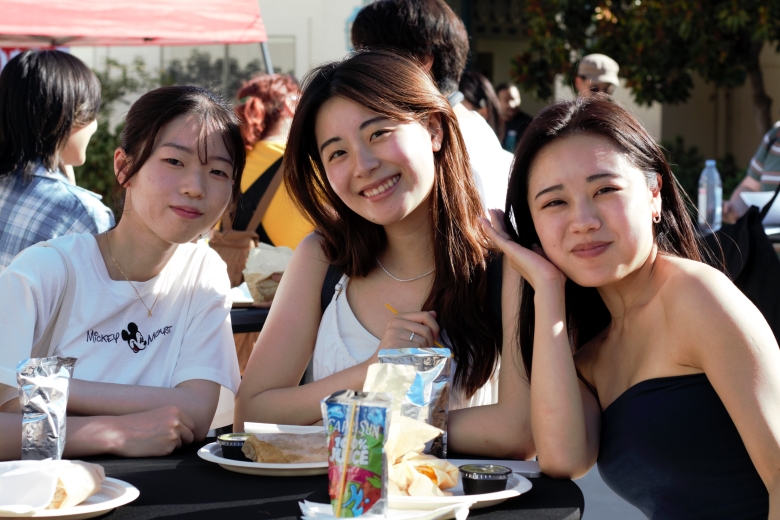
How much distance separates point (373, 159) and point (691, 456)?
100cm

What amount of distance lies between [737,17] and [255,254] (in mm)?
6920

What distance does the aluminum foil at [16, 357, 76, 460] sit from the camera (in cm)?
154

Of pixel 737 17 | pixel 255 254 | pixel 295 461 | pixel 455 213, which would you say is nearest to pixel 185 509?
pixel 295 461

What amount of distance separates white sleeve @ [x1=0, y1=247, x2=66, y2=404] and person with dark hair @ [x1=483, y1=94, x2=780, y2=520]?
110 cm

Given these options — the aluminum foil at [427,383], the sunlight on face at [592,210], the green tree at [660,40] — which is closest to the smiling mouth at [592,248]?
the sunlight on face at [592,210]

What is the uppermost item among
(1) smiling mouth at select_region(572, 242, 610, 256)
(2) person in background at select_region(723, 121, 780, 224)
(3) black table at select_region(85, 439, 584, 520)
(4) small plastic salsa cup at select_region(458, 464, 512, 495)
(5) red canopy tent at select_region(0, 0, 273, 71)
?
(5) red canopy tent at select_region(0, 0, 273, 71)

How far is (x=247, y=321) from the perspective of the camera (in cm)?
334

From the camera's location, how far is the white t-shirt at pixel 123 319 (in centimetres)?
209

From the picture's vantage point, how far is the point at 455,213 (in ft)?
7.52

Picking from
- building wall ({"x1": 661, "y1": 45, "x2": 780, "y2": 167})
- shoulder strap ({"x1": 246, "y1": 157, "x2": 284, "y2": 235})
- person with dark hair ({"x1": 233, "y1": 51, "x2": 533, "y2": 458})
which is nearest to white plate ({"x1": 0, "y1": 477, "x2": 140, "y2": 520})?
person with dark hair ({"x1": 233, "y1": 51, "x2": 533, "y2": 458})

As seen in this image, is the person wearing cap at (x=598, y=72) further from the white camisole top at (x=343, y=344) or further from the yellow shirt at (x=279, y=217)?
the white camisole top at (x=343, y=344)

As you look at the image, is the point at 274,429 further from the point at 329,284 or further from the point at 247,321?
the point at 247,321

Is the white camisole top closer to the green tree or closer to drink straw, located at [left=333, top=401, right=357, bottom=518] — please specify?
drink straw, located at [left=333, top=401, right=357, bottom=518]

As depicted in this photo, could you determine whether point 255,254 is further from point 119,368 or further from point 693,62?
point 693,62
